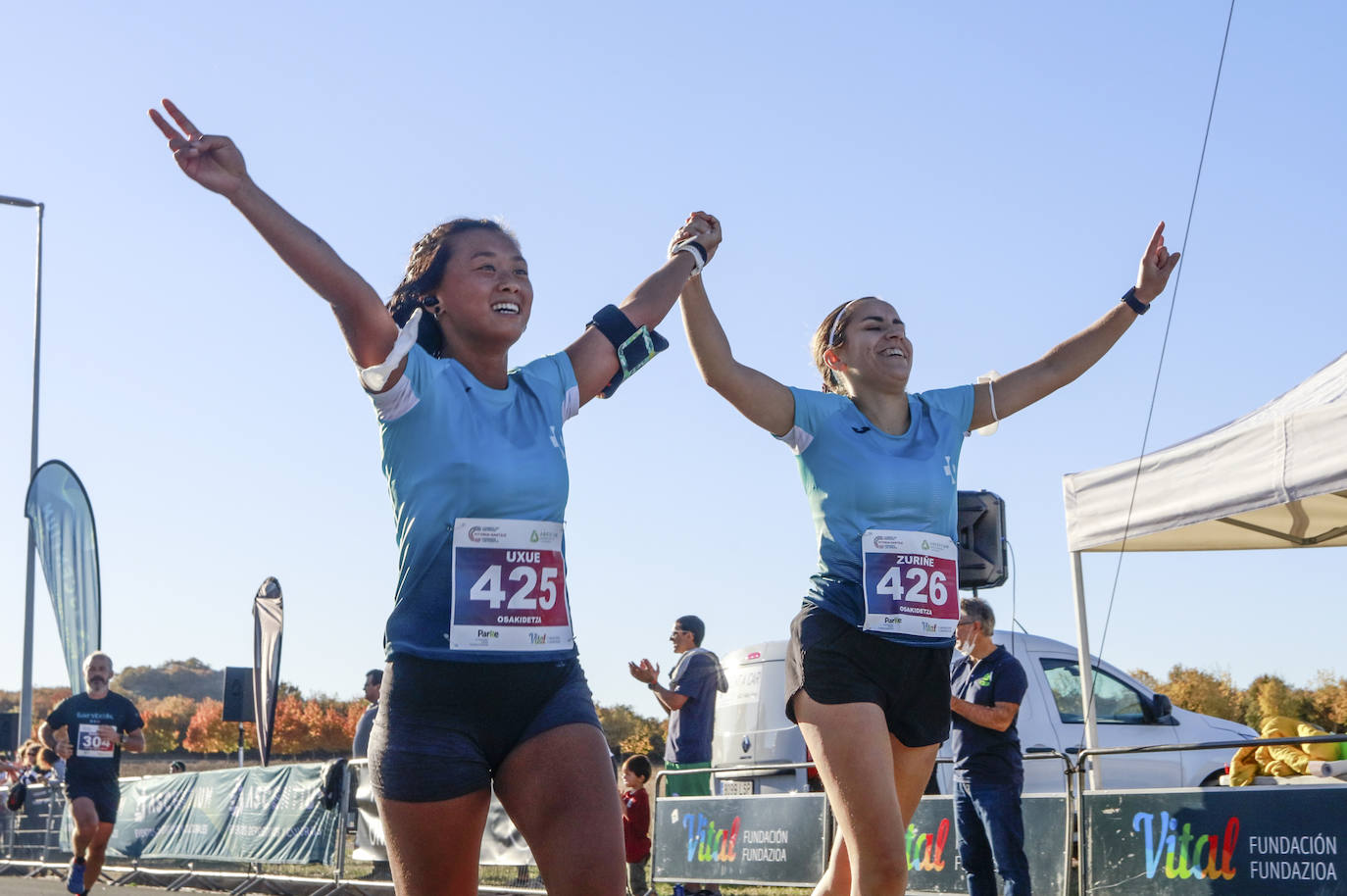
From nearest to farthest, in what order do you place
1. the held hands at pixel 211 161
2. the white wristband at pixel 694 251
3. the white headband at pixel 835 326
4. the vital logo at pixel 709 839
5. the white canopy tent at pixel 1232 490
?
1. the held hands at pixel 211 161
2. the white wristband at pixel 694 251
3. the white headband at pixel 835 326
4. the white canopy tent at pixel 1232 490
5. the vital logo at pixel 709 839

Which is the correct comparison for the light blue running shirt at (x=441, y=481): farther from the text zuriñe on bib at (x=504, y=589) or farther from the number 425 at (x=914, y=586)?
the number 425 at (x=914, y=586)

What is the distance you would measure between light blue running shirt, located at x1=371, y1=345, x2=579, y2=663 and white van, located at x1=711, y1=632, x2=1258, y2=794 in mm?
8499

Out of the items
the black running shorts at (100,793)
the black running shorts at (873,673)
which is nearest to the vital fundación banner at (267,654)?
the black running shorts at (100,793)

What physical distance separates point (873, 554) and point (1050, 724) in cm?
805

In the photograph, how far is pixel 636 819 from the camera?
11078 mm

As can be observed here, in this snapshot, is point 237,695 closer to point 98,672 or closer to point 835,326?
point 98,672

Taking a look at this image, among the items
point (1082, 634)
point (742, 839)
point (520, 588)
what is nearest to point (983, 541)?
point (1082, 634)

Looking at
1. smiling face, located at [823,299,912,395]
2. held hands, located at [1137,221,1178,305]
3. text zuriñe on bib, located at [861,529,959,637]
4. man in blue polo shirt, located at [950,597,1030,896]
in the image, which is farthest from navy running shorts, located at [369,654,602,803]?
man in blue polo shirt, located at [950,597,1030,896]

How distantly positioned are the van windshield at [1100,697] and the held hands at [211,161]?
1012 centimetres

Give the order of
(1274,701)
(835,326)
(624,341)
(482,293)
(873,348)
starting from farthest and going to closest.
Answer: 1. (1274,701)
2. (835,326)
3. (873,348)
4. (624,341)
5. (482,293)

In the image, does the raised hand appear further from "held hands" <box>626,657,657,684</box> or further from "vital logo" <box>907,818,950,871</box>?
"vital logo" <box>907,818,950,871</box>

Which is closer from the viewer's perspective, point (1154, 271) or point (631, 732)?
point (1154, 271)

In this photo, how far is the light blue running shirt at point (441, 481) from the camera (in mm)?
3104

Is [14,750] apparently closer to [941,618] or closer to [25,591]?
[25,591]
